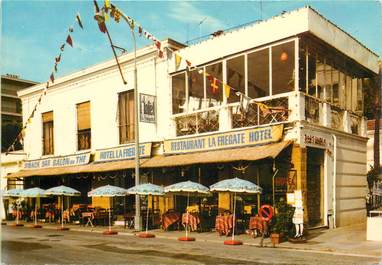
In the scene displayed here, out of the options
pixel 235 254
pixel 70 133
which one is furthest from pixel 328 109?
pixel 70 133

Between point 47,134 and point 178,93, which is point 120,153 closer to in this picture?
point 178,93

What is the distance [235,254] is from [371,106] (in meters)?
21.9

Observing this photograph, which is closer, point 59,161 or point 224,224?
point 224,224

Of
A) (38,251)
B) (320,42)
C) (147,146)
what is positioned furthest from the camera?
(147,146)

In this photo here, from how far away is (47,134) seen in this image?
31.8 m

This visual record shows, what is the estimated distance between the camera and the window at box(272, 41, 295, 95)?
61.4 feet

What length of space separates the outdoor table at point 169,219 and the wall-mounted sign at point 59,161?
886 centimetres

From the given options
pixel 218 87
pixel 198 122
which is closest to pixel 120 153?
pixel 198 122

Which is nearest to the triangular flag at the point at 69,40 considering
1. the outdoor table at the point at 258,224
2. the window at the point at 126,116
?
the window at the point at 126,116

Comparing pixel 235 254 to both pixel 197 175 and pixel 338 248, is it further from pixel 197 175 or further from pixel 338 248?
pixel 197 175

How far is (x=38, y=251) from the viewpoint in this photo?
1420cm

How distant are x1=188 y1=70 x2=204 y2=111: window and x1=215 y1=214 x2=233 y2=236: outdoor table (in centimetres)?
657

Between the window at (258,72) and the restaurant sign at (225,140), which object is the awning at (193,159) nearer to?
the restaurant sign at (225,140)

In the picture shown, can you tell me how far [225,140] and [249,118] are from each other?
1.47m
